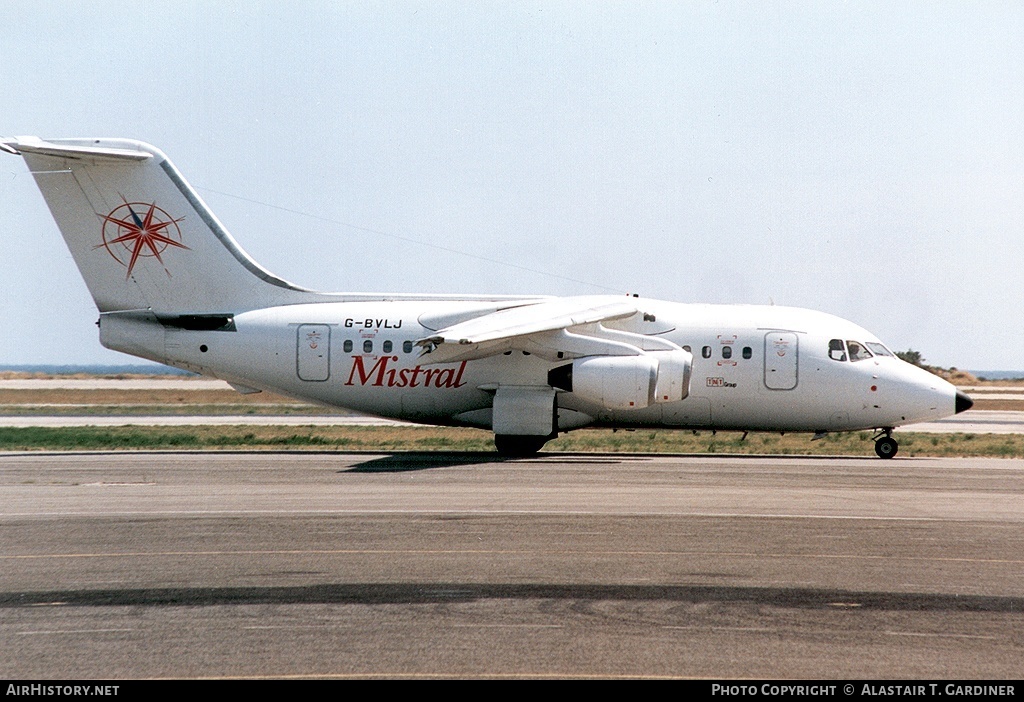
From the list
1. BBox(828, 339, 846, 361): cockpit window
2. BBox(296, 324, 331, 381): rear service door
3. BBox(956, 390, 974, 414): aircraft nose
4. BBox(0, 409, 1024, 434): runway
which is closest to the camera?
BBox(956, 390, 974, 414): aircraft nose

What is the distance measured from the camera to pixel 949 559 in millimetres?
12461

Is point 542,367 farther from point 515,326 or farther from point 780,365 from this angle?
point 780,365

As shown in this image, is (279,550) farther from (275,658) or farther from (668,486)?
(668,486)

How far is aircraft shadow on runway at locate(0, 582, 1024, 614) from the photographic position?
33.2 feet

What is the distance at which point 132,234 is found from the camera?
26188 mm

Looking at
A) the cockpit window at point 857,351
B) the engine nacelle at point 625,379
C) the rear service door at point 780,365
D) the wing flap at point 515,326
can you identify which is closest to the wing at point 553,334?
the wing flap at point 515,326

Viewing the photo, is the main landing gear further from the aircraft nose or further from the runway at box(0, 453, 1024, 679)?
the runway at box(0, 453, 1024, 679)

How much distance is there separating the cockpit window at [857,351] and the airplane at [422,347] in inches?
1.2

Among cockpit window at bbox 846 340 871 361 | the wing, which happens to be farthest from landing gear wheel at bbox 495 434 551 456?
cockpit window at bbox 846 340 871 361

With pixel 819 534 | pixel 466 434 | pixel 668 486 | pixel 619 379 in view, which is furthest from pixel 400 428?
pixel 819 534

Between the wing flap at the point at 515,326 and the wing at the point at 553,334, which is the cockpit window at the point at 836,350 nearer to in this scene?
the wing at the point at 553,334

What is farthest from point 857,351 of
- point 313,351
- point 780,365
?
point 313,351

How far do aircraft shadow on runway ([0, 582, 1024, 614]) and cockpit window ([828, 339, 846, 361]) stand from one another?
15956 mm

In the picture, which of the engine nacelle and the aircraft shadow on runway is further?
the engine nacelle
